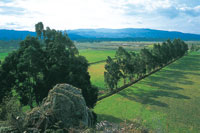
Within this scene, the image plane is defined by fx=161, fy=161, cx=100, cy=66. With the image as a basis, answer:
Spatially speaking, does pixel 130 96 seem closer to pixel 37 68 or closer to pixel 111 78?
pixel 111 78

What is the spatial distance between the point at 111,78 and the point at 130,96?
7.06 metres

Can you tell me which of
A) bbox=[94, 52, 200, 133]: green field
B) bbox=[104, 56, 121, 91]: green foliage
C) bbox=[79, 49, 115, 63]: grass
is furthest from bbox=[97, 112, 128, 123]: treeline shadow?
bbox=[79, 49, 115, 63]: grass

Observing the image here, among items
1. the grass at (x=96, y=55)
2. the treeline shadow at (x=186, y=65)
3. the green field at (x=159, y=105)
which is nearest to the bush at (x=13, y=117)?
the green field at (x=159, y=105)

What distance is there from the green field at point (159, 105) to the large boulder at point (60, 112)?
8277mm

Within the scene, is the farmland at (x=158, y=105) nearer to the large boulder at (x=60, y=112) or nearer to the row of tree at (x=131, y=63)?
the row of tree at (x=131, y=63)

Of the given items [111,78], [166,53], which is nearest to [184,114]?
[111,78]

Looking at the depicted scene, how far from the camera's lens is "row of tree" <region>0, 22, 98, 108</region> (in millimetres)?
27047

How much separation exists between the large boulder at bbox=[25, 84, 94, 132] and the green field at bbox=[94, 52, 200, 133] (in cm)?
828

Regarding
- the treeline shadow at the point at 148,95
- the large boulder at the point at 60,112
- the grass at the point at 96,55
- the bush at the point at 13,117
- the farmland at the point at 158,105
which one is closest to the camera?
the bush at the point at 13,117

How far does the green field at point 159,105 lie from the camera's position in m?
27.0

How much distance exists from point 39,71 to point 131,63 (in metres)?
32.8

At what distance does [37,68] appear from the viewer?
90.4 feet

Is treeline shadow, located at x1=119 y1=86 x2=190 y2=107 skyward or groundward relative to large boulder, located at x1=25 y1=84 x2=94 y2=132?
groundward

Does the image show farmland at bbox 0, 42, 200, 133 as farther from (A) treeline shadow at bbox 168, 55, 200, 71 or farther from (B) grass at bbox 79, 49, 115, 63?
(B) grass at bbox 79, 49, 115, 63
